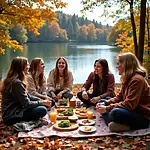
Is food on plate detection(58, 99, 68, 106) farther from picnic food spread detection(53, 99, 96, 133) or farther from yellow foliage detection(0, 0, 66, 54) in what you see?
yellow foliage detection(0, 0, 66, 54)

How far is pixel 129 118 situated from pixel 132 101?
28cm

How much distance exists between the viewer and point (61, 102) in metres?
5.52

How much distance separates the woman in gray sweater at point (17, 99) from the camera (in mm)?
4047

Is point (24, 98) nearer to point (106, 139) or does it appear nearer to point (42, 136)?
point (42, 136)

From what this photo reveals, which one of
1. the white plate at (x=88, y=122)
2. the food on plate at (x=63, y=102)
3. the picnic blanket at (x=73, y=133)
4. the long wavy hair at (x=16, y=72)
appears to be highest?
the long wavy hair at (x=16, y=72)

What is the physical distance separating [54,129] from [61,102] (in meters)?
1.50

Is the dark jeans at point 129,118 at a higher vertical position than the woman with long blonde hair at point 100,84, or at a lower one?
lower

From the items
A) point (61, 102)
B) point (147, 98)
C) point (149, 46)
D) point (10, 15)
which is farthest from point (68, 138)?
point (149, 46)

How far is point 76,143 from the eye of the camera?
11.6 ft

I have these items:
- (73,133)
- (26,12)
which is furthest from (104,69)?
(26,12)

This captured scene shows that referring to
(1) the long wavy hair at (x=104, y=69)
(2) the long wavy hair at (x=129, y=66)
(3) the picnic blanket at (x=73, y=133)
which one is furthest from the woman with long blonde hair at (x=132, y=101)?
(1) the long wavy hair at (x=104, y=69)

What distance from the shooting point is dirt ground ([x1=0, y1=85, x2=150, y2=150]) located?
333 cm

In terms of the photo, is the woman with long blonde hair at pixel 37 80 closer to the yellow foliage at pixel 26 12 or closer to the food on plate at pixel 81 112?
the food on plate at pixel 81 112

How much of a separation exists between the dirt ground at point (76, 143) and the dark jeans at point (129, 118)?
262 mm
